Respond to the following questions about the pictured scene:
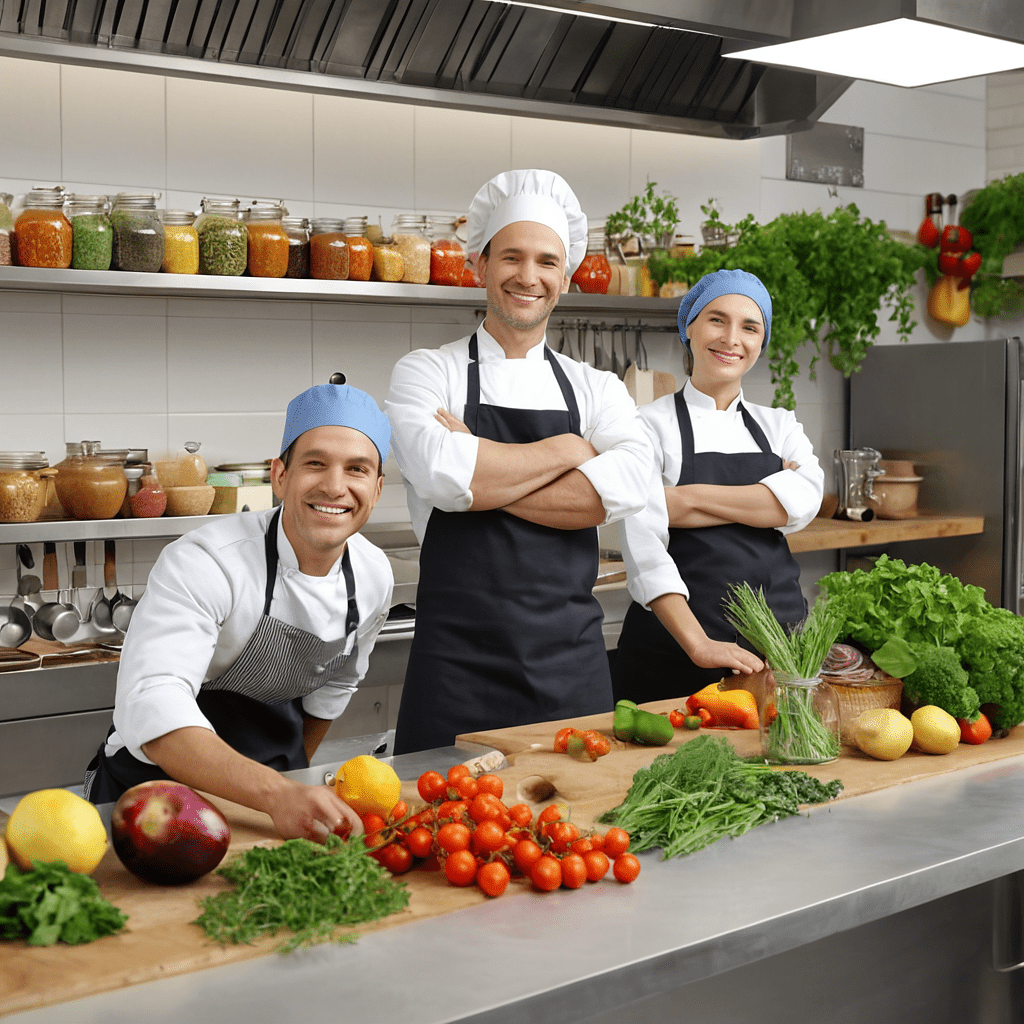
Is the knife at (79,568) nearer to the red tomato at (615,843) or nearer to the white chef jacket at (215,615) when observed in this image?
the white chef jacket at (215,615)

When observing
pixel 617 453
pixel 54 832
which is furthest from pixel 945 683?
pixel 54 832

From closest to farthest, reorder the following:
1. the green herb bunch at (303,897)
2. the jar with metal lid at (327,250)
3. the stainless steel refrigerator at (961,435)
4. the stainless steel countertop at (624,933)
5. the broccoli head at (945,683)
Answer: the stainless steel countertop at (624,933) → the green herb bunch at (303,897) → the broccoli head at (945,683) → the jar with metal lid at (327,250) → the stainless steel refrigerator at (961,435)

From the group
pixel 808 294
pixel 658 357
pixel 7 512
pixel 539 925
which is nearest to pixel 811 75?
pixel 808 294

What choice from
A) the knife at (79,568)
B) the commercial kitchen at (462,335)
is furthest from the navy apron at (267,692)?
the knife at (79,568)

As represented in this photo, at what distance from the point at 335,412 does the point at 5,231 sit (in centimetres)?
175

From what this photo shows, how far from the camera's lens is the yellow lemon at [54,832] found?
1.18 m

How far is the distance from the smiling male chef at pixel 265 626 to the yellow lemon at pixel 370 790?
0.08 metres

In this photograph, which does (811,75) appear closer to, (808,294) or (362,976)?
(808,294)

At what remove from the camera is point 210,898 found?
1162 millimetres

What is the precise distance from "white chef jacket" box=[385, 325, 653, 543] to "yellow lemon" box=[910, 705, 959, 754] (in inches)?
26.8

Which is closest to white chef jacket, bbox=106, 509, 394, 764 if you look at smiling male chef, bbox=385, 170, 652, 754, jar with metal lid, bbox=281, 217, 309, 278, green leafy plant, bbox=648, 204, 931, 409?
smiling male chef, bbox=385, 170, 652, 754

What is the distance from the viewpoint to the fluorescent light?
219 cm

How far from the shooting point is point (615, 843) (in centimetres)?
128

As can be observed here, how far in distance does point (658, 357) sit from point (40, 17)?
2471mm
